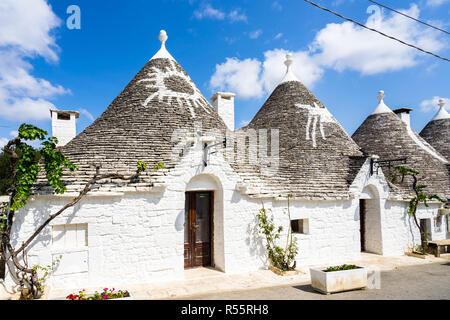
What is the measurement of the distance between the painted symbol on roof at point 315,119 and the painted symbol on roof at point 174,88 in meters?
4.91

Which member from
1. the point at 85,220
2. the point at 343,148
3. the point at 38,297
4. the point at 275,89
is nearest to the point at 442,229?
the point at 343,148

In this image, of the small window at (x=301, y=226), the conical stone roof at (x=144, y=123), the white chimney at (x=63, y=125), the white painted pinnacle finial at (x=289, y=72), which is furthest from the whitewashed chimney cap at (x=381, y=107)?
the white chimney at (x=63, y=125)

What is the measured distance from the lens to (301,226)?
9.91 metres

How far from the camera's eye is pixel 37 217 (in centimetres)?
658

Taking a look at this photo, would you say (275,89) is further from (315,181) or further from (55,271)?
(55,271)

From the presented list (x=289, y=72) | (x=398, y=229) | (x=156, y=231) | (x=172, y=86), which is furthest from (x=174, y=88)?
(x=398, y=229)

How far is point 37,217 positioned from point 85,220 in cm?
101

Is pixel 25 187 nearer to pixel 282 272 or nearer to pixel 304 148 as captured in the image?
pixel 282 272

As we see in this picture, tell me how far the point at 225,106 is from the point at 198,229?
22.6 feet

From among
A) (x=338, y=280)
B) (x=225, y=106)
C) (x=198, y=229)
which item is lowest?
(x=338, y=280)

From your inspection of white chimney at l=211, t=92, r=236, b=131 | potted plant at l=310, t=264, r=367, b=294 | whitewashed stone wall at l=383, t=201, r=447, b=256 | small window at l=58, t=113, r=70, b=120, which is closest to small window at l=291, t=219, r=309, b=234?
potted plant at l=310, t=264, r=367, b=294

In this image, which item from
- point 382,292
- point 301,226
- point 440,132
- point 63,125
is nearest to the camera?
point 382,292

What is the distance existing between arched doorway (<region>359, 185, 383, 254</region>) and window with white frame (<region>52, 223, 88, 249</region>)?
9.46 meters
